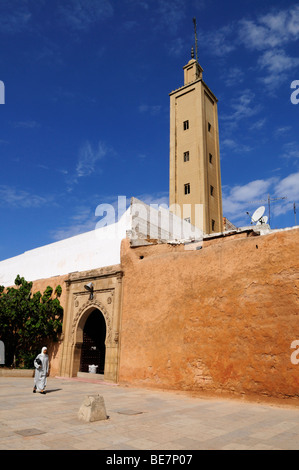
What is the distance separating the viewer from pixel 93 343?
42.1 ft

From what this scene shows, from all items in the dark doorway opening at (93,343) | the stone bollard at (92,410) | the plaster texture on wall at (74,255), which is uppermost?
the plaster texture on wall at (74,255)

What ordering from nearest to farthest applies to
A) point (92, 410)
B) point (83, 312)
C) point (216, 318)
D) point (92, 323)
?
1. point (92, 410)
2. point (216, 318)
3. point (83, 312)
4. point (92, 323)

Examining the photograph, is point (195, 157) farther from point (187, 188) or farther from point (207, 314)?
point (207, 314)

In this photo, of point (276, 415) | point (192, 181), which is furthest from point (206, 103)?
point (276, 415)

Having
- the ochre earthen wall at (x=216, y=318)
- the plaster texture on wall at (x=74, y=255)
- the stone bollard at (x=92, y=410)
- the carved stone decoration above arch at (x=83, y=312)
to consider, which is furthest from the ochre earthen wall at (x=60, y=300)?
the stone bollard at (x=92, y=410)

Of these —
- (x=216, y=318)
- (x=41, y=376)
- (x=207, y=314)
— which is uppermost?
(x=207, y=314)

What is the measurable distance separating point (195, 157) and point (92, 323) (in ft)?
47.5

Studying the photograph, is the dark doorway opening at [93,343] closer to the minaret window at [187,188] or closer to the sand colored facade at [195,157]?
the sand colored facade at [195,157]

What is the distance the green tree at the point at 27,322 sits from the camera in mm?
12758

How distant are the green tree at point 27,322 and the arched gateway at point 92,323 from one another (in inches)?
22.3

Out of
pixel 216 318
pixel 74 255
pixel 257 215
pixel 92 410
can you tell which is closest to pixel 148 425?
pixel 92 410

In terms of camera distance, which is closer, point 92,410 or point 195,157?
point 92,410

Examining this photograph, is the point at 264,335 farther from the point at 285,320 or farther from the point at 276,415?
the point at 276,415

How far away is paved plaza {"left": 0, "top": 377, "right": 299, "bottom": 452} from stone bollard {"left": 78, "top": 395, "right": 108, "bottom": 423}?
0.12 metres
